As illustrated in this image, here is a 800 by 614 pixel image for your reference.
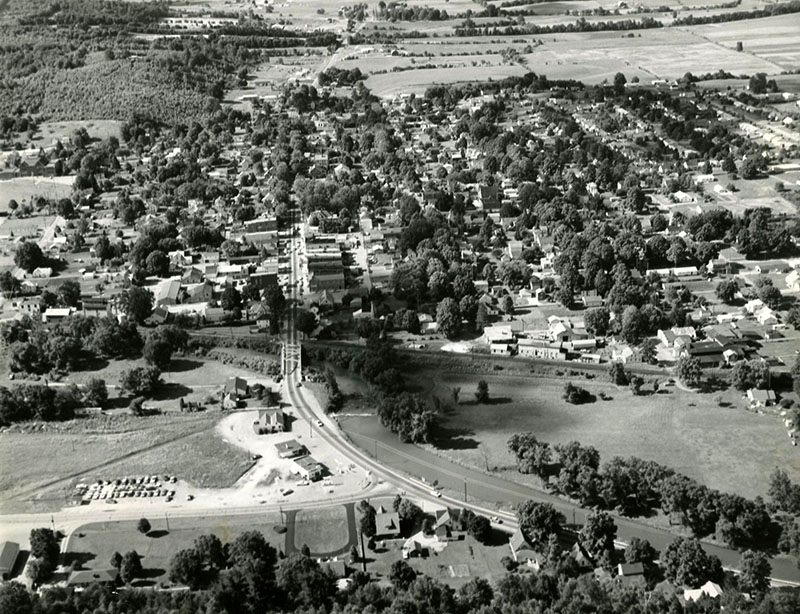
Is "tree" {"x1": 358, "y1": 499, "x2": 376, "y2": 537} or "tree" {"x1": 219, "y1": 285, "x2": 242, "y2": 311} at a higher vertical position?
"tree" {"x1": 219, "y1": 285, "x2": 242, "y2": 311}

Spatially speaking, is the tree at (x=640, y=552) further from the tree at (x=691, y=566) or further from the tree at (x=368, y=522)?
the tree at (x=368, y=522)

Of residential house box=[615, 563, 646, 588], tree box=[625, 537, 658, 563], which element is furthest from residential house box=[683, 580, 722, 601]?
tree box=[625, 537, 658, 563]

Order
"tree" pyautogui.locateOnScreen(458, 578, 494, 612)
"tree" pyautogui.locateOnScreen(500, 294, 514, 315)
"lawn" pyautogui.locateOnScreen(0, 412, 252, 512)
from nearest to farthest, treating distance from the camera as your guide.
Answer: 1. "tree" pyautogui.locateOnScreen(458, 578, 494, 612)
2. "lawn" pyautogui.locateOnScreen(0, 412, 252, 512)
3. "tree" pyautogui.locateOnScreen(500, 294, 514, 315)

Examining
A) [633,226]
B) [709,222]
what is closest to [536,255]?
[633,226]

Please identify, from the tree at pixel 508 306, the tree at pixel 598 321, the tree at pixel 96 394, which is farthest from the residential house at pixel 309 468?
the tree at pixel 598 321

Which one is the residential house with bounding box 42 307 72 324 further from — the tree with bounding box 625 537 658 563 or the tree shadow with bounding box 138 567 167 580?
the tree with bounding box 625 537 658 563

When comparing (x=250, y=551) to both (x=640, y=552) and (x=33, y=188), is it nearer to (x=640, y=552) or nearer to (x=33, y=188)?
(x=640, y=552)

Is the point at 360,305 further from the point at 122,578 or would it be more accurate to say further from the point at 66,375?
the point at 122,578
